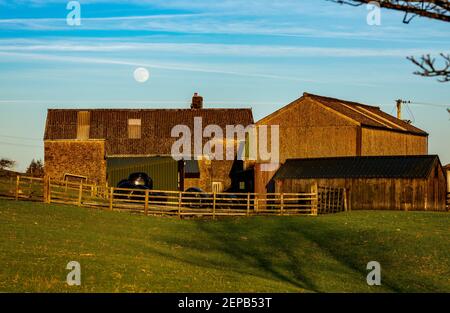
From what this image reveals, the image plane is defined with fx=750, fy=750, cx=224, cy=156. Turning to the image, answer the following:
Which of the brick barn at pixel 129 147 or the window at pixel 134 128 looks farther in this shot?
the window at pixel 134 128

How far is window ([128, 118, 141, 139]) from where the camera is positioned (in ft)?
242

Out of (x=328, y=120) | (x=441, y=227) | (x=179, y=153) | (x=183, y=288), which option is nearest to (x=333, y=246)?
(x=441, y=227)

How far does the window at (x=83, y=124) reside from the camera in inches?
2857

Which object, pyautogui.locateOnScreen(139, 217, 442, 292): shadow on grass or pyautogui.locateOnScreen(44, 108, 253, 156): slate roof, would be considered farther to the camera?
pyautogui.locateOnScreen(44, 108, 253, 156): slate roof

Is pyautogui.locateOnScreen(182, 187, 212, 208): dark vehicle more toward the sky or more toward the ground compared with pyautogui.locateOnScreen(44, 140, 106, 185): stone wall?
more toward the ground

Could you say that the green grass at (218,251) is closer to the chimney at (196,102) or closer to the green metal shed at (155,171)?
the green metal shed at (155,171)

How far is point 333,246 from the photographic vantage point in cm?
3169

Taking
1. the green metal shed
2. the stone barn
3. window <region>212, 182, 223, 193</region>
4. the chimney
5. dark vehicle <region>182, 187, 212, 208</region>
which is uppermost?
the chimney

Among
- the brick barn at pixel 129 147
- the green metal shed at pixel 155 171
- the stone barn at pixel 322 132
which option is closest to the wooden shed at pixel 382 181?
the stone barn at pixel 322 132

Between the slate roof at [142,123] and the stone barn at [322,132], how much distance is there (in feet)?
46.2

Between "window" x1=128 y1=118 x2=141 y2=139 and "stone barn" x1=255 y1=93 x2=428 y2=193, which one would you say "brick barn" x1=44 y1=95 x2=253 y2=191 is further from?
"stone barn" x1=255 y1=93 x2=428 y2=193

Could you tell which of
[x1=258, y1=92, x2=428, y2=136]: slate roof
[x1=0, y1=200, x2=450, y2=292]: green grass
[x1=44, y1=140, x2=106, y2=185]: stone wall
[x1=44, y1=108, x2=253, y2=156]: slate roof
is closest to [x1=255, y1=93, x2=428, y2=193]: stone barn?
[x1=258, y1=92, x2=428, y2=136]: slate roof

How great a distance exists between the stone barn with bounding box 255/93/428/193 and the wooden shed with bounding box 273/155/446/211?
4354 millimetres

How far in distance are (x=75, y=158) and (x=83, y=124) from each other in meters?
4.26
